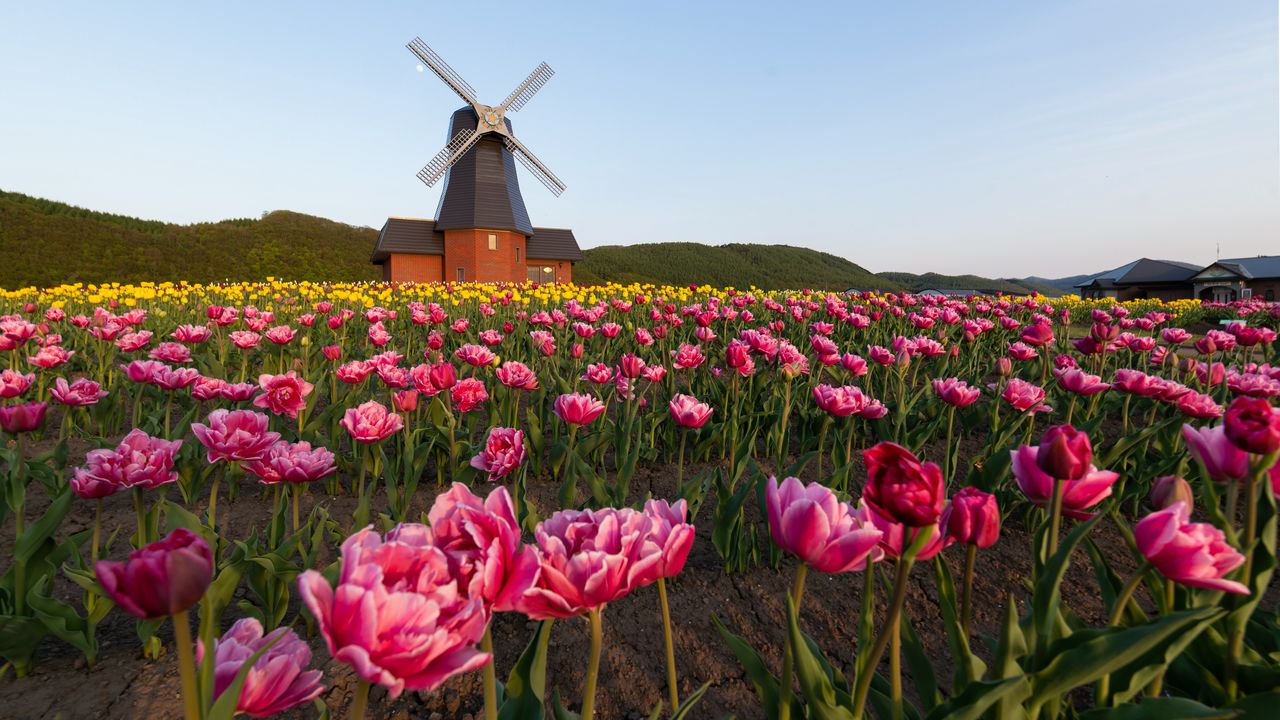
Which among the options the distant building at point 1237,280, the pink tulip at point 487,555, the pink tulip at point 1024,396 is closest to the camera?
the pink tulip at point 487,555

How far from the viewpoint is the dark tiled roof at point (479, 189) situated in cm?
3347

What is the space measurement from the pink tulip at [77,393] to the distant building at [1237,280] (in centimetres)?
6219

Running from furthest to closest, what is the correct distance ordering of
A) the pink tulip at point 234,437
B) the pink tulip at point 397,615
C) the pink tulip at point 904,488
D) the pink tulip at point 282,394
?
1. the pink tulip at point 282,394
2. the pink tulip at point 234,437
3. the pink tulip at point 904,488
4. the pink tulip at point 397,615

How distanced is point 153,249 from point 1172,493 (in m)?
60.1

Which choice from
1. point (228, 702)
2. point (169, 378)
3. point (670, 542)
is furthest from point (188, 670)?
point (169, 378)

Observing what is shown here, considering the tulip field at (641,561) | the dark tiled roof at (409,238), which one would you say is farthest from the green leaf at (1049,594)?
the dark tiled roof at (409,238)

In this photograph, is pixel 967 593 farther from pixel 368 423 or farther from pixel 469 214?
pixel 469 214

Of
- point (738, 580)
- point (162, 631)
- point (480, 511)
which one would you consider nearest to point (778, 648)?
point (738, 580)

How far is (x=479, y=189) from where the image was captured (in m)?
33.6

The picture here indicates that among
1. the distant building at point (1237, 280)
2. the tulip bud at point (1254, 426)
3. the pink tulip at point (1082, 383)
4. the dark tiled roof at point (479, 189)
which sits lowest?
the pink tulip at point (1082, 383)

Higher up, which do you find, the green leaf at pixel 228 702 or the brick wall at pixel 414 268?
the brick wall at pixel 414 268

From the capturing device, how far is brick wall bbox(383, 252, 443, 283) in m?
34.3

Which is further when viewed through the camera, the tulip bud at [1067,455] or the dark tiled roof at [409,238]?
the dark tiled roof at [409,238]

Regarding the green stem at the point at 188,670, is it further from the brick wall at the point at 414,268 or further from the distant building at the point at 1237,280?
the distant building at the point at 1237,280
